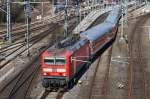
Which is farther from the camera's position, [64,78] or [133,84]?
[133,84]

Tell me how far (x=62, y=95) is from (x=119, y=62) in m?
12.9

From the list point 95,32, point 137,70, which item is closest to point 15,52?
point 95,32

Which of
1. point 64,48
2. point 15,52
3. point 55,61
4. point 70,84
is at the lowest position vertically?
point 70,84

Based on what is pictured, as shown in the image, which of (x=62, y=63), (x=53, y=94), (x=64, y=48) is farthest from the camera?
(x=64, y=48)

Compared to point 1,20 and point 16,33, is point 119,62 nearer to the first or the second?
point 16,33

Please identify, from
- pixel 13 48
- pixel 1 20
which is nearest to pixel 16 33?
pixel 13 48

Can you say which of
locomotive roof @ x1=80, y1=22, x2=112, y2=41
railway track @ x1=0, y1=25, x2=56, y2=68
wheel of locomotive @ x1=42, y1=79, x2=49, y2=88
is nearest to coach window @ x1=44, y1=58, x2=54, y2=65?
wheel of locomotive @ x1=42, y1=79, x2=49, y2=88

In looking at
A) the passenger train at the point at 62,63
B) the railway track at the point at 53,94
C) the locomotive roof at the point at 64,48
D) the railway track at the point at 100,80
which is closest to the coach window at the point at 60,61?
the passenger train at the point at 62,63

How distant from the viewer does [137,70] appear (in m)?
42.0

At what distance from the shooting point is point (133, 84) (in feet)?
121

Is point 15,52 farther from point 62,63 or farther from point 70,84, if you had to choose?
point 62,63

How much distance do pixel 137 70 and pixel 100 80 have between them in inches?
205

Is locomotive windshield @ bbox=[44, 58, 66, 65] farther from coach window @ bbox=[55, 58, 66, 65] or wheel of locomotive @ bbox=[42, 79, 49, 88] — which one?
wheel of locomotive @ bbox=[42, 79, 49, 88]

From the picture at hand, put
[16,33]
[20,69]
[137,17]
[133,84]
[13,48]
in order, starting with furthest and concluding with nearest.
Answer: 1. [137,17]
2. [16,33]
3. [13,48]
4. [20,69]
5. [133,84]
